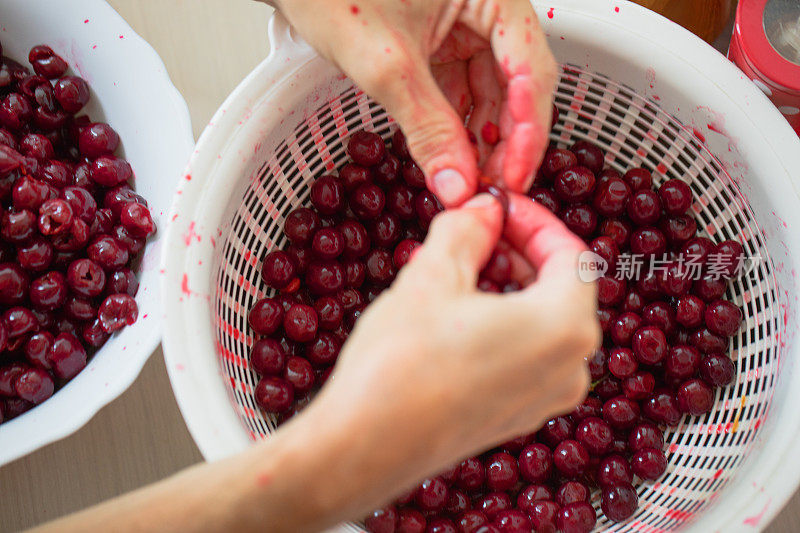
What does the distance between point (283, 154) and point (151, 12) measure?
1.82 ft

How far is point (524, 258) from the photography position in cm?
68

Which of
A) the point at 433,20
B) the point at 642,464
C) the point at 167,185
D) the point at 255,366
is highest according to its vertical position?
the point at 433,20

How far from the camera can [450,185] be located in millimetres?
696

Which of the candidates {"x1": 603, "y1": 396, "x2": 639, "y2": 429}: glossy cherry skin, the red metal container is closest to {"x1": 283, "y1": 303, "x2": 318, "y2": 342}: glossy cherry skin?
{"x1": 603, "y1": 396, "x2": 639, "y2": 429}: glossy cherry skin

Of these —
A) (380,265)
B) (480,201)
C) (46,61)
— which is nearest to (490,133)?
(480,201)

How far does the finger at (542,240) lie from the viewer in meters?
0.56

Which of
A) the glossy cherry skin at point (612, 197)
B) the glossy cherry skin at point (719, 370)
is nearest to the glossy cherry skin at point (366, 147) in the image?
the glossy cherry skin at point (612, 197)

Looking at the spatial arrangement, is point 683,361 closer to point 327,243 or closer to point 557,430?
point 557,430

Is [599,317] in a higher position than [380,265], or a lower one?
lower

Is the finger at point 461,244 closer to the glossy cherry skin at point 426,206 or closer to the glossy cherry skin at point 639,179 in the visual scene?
the glossy cherry skin at point 426,206

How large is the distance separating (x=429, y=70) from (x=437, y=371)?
38 cm

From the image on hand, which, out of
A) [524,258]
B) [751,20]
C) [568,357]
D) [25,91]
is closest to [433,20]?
[524,258]

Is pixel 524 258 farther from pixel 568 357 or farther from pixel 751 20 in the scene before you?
pixel 751 20

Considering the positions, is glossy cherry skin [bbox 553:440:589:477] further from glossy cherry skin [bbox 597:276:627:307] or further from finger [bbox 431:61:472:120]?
finger [bbox 431:61:472:120]
